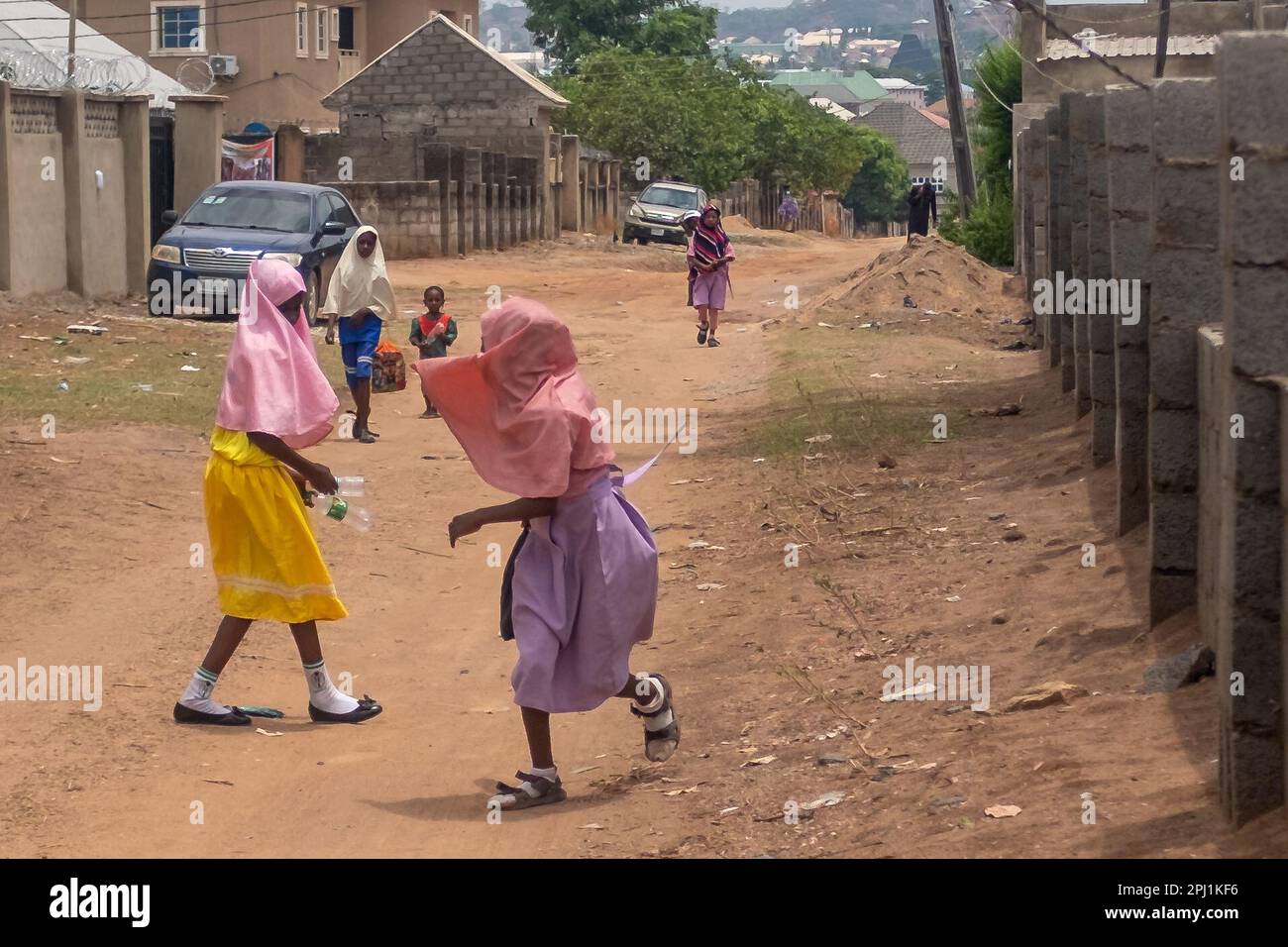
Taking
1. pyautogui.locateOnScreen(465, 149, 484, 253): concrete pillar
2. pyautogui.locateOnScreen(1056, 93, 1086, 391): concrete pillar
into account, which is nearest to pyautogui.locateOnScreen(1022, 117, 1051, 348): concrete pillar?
pyautogui.locateOnScreen(1056, 93, 1086, 391): concrete pillar

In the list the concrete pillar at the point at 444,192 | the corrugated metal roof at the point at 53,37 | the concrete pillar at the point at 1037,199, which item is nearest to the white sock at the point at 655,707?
the concrete pillar at the point at 1037,199

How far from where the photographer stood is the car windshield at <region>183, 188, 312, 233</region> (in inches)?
→ 778

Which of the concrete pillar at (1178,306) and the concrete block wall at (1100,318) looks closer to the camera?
the concrete pillar at (1178,306)

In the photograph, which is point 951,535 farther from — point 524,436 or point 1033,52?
point 1033,52

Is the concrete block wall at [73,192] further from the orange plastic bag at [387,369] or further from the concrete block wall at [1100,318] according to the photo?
the concrete block wall at [1100,318]

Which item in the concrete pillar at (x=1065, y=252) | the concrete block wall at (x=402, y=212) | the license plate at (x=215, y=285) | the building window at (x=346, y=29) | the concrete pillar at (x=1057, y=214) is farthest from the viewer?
the building window at (x=346, y=29)

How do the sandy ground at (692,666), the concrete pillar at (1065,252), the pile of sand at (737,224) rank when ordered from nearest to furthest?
the sandy ground at (692,666) → the concrete pillar at (1065,252) → the pile of sand at (737,224)

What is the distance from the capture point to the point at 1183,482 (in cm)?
677

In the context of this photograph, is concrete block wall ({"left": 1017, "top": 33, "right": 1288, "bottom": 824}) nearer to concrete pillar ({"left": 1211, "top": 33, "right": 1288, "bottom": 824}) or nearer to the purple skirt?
concrete pillar ({"left": 1211, "top": 33, "right": 1288, "bottom": 824})

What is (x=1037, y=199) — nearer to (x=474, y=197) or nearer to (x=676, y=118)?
(x=474, y=197)

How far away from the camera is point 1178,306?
22.5 ft

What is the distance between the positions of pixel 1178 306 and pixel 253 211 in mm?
14738

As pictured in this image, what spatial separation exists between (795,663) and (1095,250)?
3212mm

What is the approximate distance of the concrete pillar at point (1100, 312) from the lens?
905 cm
